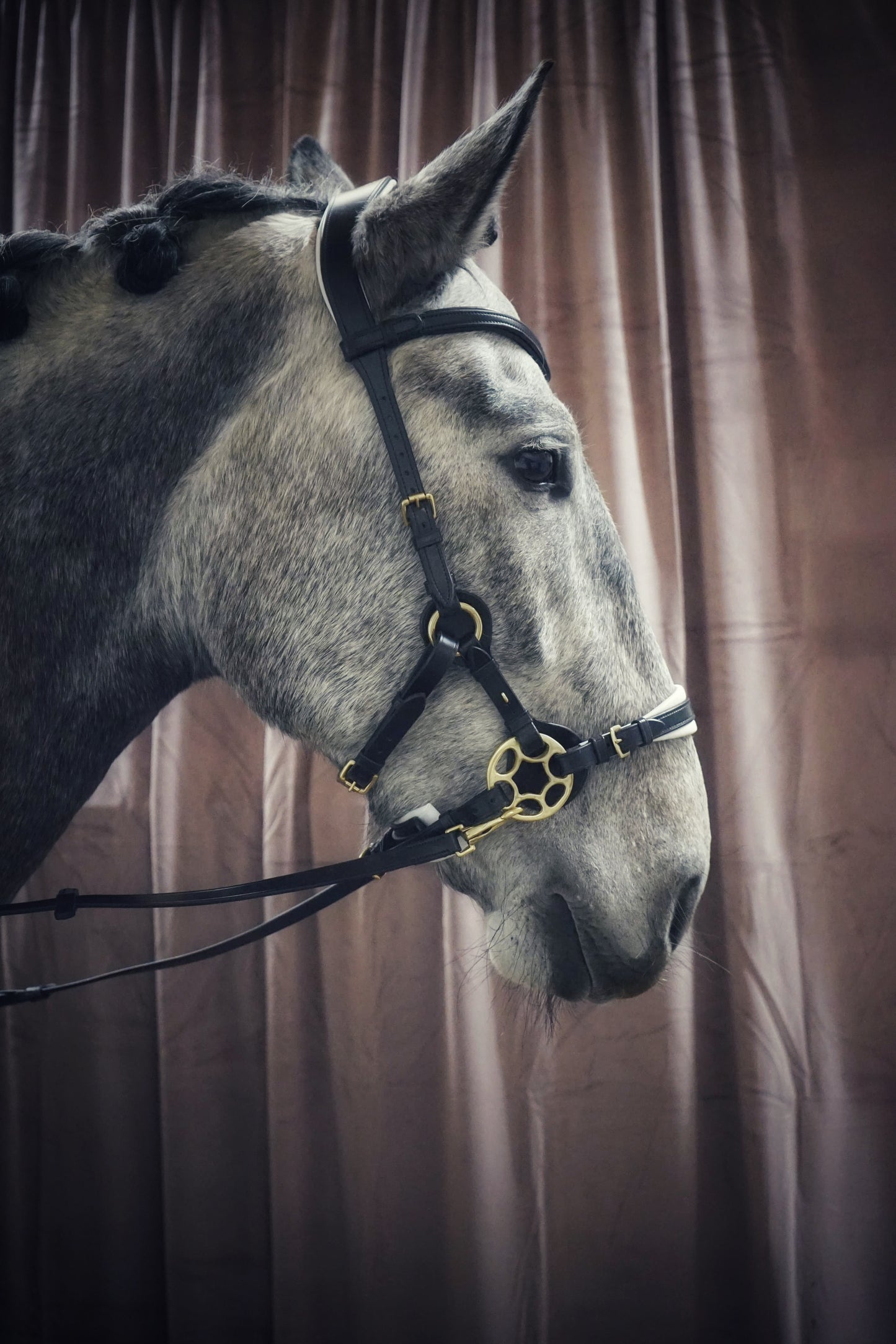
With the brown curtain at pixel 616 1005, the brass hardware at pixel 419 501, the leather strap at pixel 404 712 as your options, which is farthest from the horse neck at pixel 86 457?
the brown curtain at pixel 616 1005

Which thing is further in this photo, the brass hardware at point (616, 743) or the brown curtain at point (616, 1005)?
the brown curtain at point (616, 1005)

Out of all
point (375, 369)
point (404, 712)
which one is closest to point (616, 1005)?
point (404, 712)

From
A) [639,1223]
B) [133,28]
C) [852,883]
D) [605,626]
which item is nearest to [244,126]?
[133,28]

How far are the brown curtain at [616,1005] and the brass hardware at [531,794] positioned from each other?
743mm

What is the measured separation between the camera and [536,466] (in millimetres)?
839

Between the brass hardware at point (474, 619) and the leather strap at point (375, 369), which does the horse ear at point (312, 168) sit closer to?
the leather strap at point (375, 369)

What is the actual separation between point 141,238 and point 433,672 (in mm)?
622

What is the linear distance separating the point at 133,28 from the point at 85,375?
1549mm

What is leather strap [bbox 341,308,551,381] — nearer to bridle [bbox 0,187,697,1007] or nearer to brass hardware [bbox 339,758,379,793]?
bridle [bbox 0,187,697,1007]

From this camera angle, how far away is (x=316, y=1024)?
156cm

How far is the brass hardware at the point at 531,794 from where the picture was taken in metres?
0.82

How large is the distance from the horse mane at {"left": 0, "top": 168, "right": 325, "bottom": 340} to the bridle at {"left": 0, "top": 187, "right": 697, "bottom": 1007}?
0.16 m

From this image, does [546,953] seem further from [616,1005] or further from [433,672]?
[616,1005]

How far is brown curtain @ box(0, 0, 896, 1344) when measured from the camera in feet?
4.83
